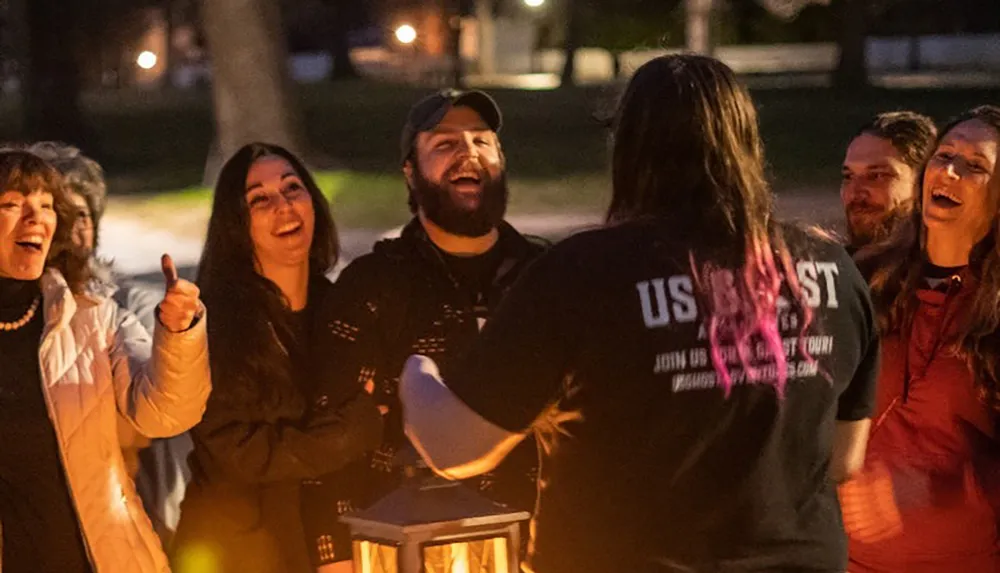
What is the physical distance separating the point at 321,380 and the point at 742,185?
5.48ft

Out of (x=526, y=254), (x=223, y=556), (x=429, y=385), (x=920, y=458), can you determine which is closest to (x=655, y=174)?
(x=429, y=385)

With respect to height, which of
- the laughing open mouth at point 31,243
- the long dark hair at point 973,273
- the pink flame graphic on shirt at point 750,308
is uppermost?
the laughing open mouth at point 31,243

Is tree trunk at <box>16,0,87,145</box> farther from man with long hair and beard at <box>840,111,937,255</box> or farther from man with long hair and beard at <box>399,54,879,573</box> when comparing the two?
man with long hair and beard at <box>399,54,879,573</box>

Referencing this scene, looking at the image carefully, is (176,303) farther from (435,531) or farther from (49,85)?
(49,85)

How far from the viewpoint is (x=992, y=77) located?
117 ft

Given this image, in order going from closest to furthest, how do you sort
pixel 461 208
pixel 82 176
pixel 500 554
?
pixel 500 554, pixel 461 208, pixel 82 176

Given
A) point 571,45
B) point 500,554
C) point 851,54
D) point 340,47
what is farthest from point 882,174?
point 340,47

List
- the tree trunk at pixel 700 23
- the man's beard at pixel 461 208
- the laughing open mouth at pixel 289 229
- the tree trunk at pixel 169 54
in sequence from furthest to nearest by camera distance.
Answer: the tree trunk at pixel 169 54 → the tree trunk at pixel 700 23 → the laughing open mouth at pixel 289 229 → the man's beard at pixel 461 208

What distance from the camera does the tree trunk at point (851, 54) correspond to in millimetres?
32812

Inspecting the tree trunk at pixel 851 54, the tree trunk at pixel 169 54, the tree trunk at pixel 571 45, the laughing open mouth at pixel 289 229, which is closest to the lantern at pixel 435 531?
the laughing open mouth at pixel 289 229

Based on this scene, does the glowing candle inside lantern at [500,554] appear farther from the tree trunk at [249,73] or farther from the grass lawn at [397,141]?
the tree trunk at [249,73]

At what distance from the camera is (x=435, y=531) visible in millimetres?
2891

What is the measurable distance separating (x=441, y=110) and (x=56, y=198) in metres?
1.08

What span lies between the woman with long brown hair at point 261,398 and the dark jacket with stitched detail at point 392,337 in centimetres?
6
